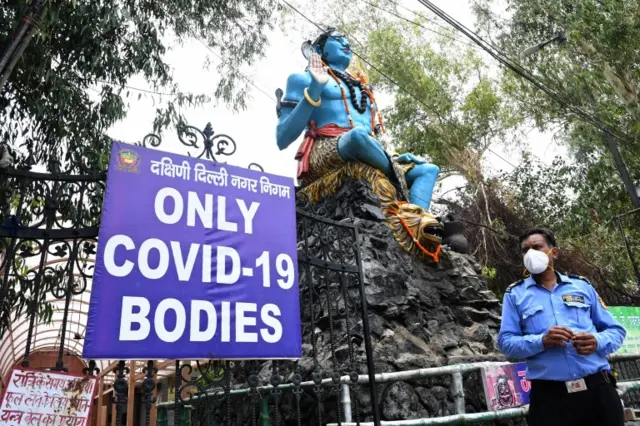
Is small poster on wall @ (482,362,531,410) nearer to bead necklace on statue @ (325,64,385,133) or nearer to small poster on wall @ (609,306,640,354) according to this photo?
small poster on wall @ (609,306,640,354)

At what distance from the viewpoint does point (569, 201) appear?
12.6m

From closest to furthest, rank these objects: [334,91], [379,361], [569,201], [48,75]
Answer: [379,361], [48,75], [334,91], [569,201]

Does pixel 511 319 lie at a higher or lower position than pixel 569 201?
lower

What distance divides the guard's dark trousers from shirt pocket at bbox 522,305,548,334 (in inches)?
10.2

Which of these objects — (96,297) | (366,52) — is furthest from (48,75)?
(366,52)

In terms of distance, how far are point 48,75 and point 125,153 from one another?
7.78 feet

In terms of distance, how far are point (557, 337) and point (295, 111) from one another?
156 inches

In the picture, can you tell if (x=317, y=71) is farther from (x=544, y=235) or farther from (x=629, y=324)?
(x=629, y=324)

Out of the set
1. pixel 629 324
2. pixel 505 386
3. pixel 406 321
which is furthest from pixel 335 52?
pixel 629 324

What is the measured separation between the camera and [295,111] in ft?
18.0

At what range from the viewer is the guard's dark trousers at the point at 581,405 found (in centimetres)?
217

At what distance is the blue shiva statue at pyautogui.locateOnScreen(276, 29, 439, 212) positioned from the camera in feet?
17.8

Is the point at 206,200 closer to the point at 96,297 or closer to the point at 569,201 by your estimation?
the point at 96,297

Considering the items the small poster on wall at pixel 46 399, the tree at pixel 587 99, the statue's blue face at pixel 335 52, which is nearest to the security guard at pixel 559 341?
the small poster on wall at pixel 46 399
